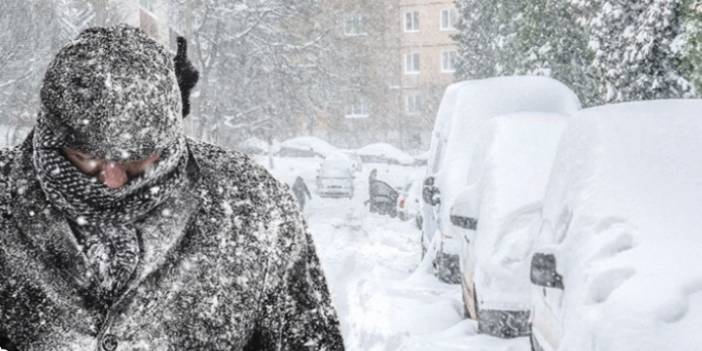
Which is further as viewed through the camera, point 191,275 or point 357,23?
point 357,23

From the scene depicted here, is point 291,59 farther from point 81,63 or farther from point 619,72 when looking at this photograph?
point 81,63

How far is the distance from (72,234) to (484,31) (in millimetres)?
33713

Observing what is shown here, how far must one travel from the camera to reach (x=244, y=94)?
102 feet

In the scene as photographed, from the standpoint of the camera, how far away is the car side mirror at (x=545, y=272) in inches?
192

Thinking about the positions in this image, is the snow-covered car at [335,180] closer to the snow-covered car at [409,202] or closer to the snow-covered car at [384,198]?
the snow-covered car at [384,198]

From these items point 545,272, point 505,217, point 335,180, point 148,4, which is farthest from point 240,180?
point 148,4

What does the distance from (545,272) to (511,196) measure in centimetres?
248

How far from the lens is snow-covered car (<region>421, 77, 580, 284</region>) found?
9.95m

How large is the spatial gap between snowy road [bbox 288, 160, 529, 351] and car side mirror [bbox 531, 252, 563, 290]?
79.3 inches

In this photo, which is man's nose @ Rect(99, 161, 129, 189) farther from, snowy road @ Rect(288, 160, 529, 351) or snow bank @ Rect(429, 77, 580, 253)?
snow bank @ Rect(429, 77, 580, 253)

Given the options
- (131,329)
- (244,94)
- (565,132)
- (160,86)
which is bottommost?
(244,94)

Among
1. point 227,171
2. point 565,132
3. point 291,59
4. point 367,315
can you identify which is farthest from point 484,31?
point 227,171

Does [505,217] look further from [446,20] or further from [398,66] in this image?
[446,20]

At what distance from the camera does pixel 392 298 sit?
1022 centimetres
